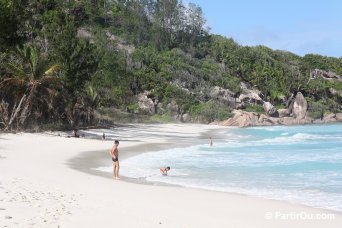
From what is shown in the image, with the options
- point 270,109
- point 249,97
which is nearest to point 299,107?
point 270,109

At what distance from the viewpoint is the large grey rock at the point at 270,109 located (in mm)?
86688

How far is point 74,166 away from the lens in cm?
1722

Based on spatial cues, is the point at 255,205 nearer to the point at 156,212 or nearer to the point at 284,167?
the point at 156,212

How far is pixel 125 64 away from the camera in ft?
260

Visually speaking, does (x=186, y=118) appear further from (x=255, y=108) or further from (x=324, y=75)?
(x=324, y=75)

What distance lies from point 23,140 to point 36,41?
30.8 m

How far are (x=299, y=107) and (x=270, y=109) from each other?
972cm

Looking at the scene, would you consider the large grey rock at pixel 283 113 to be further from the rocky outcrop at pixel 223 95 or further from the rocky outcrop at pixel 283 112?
the rocky outcrop at pixel 223 95

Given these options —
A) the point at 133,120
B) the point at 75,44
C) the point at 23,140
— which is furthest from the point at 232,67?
the point at 23,140

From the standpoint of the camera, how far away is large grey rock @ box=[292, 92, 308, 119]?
92.0m

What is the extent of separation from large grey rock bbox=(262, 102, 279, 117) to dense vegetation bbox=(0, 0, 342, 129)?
292 inches

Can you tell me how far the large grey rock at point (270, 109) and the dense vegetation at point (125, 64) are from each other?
742cm

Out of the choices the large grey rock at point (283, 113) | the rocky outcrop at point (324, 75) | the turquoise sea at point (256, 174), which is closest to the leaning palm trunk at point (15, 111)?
the turquoise sea at point (256, 174)

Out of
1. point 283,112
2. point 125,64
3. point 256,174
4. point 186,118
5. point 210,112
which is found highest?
point 125,64
